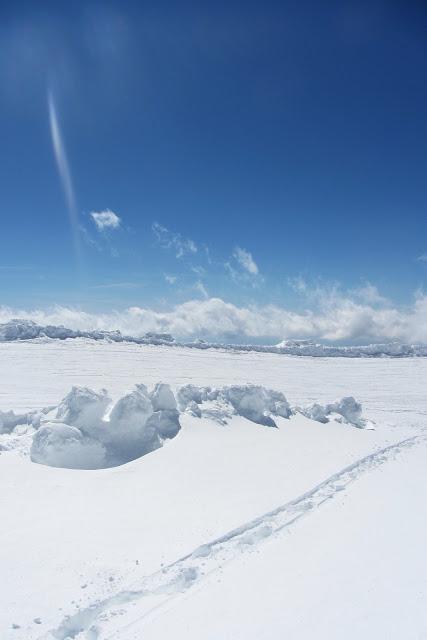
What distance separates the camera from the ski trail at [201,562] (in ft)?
17.7

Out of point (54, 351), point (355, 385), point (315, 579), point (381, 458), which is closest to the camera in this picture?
point (315, 579)

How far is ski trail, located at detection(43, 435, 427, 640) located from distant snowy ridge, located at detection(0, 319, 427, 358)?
1198 inches

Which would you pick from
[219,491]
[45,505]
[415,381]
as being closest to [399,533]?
[219,491]

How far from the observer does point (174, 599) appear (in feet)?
19.4

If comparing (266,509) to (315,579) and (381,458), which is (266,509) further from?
(381,458)

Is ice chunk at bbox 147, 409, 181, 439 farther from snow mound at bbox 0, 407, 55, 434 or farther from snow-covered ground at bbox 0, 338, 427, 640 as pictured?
snow mound at bbox 0, 407, 55, 434

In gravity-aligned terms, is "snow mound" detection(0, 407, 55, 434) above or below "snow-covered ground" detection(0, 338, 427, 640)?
above

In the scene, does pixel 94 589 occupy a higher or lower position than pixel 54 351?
lower

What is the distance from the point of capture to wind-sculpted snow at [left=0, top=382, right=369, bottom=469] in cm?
1062

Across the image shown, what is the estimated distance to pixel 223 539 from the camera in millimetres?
7496

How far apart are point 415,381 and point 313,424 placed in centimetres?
1830

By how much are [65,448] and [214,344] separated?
31.4 metres

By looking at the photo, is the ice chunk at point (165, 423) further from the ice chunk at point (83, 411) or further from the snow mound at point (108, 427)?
the ice chunk at point (83, 411)

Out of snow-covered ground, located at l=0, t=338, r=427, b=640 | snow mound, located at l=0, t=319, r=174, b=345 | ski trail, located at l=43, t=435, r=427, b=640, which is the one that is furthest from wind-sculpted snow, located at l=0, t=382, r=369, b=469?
snow mound, located at l=0, t=319, r=174, b=345
